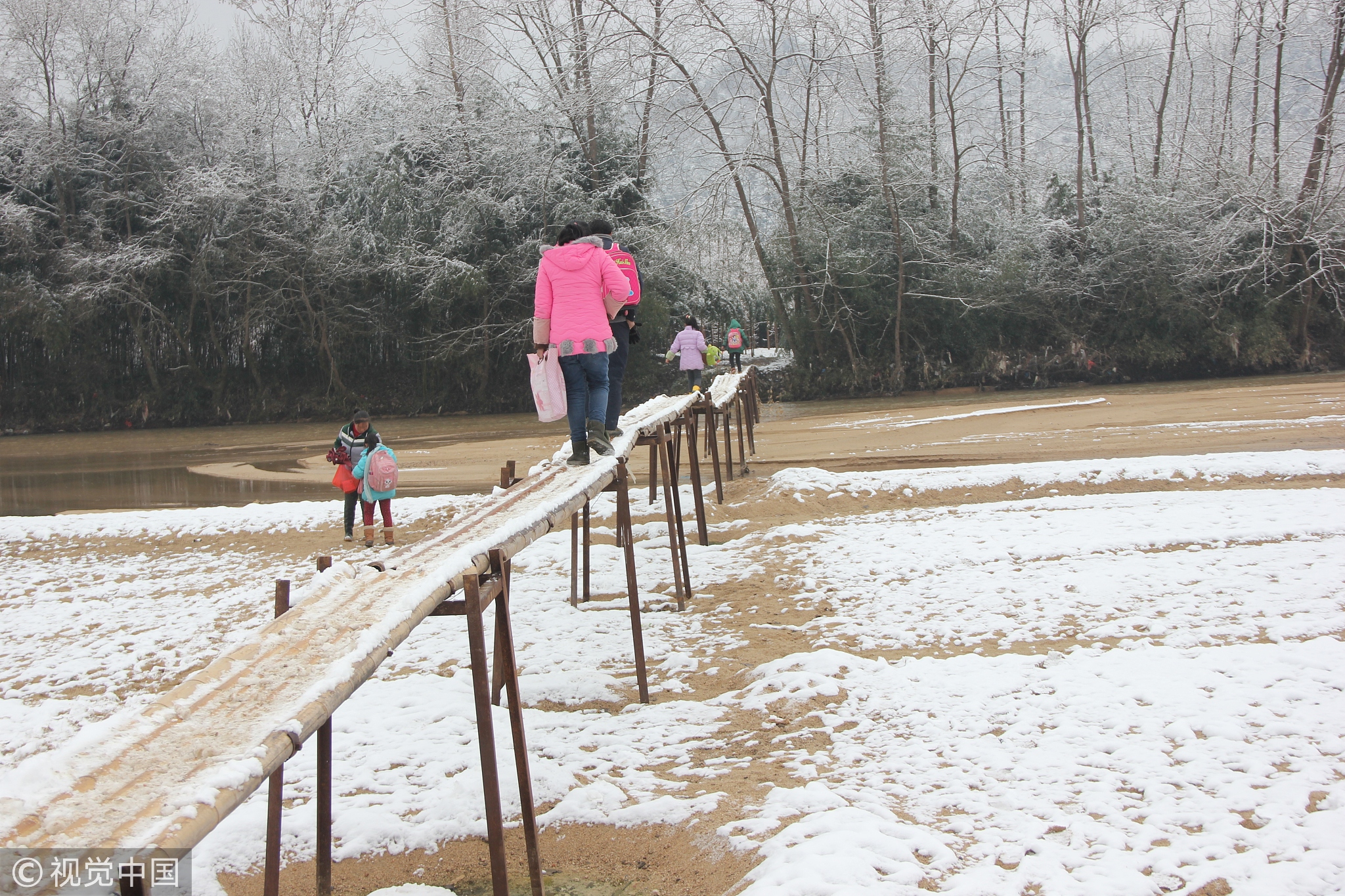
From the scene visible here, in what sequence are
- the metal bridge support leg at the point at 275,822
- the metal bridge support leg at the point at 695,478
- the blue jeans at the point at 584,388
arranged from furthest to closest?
the metal bridge support leg at the point at 695,478
the blue jeans at the point at 584,388
the metal bridge support leg at the point at 275,822

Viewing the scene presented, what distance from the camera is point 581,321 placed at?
5.43 meters

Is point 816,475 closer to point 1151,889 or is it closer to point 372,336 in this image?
point 1151,889

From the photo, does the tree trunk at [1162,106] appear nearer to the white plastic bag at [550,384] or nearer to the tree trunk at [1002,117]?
the tree trunk at [1002,117]

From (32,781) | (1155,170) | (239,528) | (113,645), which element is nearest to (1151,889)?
(32,781)

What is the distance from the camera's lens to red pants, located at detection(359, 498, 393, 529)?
8852 mm

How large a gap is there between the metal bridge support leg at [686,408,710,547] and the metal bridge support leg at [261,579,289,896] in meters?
4.45

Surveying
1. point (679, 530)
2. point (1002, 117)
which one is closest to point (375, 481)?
point (679, 530)

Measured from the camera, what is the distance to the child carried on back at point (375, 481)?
875 cm

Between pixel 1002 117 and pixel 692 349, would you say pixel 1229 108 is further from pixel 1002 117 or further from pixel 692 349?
pixel 692 349

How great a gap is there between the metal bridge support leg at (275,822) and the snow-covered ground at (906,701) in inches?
19.3

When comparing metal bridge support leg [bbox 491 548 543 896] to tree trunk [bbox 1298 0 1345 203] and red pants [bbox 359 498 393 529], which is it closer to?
Answer: red pants [bbox 359 498 393 529]

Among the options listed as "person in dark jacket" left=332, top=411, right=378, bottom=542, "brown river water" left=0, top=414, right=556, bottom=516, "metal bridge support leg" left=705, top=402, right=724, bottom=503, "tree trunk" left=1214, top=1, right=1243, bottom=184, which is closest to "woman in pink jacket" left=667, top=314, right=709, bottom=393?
"brown river water" left=0, top=414, right=556, bottom=516

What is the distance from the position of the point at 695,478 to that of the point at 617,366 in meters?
1.65

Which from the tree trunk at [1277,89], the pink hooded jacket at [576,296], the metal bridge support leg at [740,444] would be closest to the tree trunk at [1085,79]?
the tree trunk at [1277,89]
